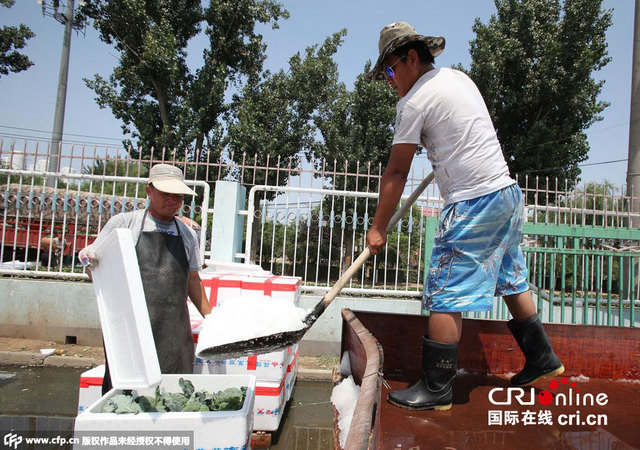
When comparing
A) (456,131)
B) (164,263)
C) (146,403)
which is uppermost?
(456,131)

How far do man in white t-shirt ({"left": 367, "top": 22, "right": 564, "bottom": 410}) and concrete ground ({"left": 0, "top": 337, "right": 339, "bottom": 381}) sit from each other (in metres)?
3.09

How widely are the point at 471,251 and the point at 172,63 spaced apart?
12.8 m

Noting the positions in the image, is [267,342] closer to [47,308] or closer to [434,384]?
[434,384]

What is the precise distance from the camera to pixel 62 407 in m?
3.56

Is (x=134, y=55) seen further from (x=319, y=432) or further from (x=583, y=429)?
(x=583, y=429)

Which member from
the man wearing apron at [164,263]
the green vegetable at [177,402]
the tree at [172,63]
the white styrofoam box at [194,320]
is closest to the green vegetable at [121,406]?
the green vegetable at [177,402]

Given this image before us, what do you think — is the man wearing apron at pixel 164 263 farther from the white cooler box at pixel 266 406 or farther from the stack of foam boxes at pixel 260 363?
the white cooler box at pixel 266 406

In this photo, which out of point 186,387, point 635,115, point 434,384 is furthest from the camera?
point 635,115

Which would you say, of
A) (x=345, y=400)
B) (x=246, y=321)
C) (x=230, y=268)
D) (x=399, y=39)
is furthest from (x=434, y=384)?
(x=230, y=268)

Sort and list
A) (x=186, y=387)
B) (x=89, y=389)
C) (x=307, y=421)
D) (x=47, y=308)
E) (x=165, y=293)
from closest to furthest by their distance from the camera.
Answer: (x=186, y=387)
(x=165, y=293)
(x=89, y=389)
(x=307, y=421)
(x=47, y=308)

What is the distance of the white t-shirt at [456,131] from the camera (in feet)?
→ 5.34

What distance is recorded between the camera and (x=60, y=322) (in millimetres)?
4992

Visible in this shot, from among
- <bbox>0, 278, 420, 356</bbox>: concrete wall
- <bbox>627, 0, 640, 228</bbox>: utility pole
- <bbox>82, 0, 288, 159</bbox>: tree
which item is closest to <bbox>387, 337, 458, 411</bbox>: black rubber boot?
<bbox>0, 278, 420, 356</bbox>: concrete wall

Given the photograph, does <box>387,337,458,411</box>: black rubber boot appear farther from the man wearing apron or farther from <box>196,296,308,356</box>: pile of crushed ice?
the man wearing apron
